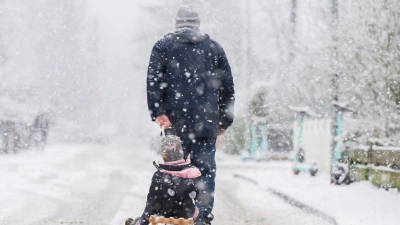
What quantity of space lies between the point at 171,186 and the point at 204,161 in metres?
0.88

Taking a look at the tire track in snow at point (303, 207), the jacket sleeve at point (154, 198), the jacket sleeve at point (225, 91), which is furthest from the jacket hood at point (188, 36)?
the tire track in snow at point (303, 207)

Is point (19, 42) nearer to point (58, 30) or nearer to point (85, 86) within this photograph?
point (58, 30)

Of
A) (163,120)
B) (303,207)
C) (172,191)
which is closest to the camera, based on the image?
(172,191)

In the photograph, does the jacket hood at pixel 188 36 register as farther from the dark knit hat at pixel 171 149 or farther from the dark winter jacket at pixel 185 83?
the dark knit hat at pixel 171 149

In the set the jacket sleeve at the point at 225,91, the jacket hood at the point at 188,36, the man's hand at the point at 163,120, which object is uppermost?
the jacket hood at the point at 188,36

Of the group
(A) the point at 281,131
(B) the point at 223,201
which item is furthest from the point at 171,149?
(A) the point at 281,131

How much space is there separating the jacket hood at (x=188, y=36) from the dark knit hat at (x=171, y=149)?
1100 mm

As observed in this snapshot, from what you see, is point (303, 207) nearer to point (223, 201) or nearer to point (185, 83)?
point (223, 201)

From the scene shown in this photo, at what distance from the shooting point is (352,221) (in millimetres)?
6863

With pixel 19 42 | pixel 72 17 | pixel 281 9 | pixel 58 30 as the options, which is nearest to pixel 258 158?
pixel 281 9

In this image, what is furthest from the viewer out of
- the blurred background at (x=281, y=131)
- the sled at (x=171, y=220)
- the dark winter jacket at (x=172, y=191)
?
the blurred background at (x=281, y=131)

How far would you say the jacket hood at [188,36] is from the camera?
17.7ft

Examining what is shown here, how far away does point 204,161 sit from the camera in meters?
5.42

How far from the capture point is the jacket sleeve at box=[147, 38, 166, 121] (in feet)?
17.5
